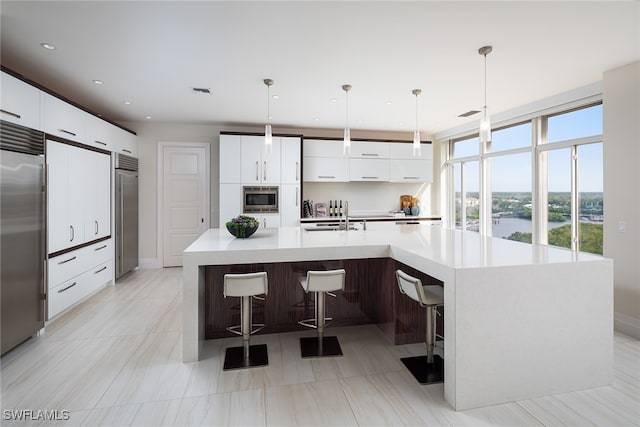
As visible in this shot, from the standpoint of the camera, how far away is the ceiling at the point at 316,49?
7.34 feet

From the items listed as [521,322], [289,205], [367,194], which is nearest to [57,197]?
[289,205]

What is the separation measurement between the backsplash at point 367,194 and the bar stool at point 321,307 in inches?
131

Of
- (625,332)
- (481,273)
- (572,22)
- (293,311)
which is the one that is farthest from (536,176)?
(293,311)

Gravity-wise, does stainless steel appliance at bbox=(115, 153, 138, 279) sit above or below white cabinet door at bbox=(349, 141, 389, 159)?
below

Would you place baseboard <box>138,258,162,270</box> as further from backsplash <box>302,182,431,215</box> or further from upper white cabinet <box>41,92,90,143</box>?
backsplash <box>302,182,431,215</box>

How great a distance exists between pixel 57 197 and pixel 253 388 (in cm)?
279

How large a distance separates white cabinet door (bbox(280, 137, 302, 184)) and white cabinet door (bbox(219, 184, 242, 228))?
78 centimetres

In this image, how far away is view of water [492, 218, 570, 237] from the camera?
4.75 meters

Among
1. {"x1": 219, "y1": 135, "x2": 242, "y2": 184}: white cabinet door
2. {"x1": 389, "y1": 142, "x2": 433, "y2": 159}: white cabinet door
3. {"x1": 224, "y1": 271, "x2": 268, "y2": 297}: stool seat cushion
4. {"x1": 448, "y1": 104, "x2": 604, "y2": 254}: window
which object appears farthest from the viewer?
{"x1": 389, "y1": 142, "x2": 433, "y2": 159}: white cabinet door

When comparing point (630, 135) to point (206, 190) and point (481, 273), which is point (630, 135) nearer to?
point (481, 273)

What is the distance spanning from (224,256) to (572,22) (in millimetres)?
3095

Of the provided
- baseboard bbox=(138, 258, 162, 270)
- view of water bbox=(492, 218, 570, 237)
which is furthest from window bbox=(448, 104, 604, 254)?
baseboard bbox=(138, 258, 162, 270)

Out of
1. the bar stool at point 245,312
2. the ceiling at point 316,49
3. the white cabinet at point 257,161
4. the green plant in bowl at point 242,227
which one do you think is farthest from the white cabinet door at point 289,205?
the bar stool at point 245,312

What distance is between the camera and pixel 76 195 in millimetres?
3674
